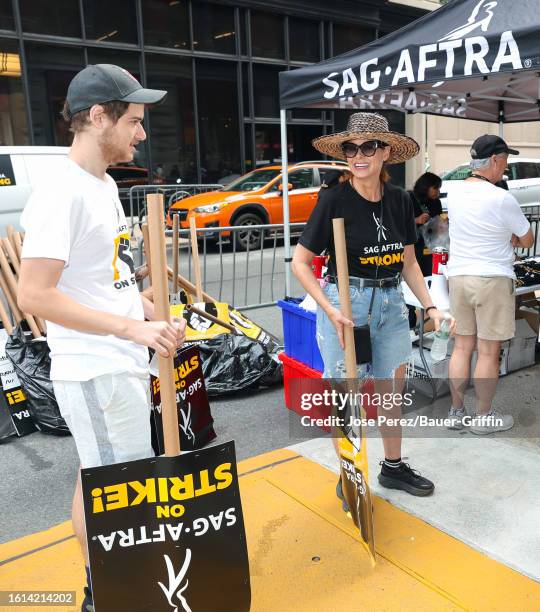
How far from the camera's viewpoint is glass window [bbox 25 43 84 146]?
1306cm

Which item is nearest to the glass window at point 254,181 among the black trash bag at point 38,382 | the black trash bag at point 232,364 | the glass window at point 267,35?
the glass window at point 267,35

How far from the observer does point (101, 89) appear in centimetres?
196

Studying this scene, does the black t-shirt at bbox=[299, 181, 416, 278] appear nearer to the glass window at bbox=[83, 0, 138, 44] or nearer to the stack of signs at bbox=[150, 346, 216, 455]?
the stack of signs at bbox=[150, 346, 216, 455]

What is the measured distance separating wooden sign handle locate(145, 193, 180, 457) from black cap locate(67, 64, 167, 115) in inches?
13.0

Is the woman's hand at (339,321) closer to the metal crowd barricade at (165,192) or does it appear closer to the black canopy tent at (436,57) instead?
the black canopy tent at (436,57)

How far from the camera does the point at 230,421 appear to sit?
4.43m

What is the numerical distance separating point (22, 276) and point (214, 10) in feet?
50.1

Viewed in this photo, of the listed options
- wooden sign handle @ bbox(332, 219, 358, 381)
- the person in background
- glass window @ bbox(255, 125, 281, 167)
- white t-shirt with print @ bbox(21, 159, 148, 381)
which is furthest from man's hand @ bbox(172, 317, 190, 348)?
glass window @ bbox(255, 125, 281, 167)

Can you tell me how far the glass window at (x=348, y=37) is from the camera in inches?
707

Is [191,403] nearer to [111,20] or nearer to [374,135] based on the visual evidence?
[374,135]

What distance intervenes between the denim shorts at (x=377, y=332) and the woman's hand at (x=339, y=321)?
210 mm

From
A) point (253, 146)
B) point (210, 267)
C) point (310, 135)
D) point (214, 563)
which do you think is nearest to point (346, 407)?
point (214, 563)

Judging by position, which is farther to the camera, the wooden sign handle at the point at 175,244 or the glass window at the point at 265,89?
the glass window at the point at 265,89

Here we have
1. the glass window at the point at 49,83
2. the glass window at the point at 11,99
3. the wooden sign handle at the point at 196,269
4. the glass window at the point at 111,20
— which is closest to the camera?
the wooden sign handle at the point at 196,269
